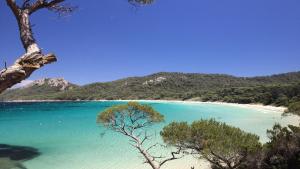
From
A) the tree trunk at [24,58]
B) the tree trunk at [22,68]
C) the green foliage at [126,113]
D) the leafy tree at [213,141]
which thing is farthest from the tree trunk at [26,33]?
the green foliage at [126,113]

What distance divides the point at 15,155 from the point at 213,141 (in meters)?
17.1

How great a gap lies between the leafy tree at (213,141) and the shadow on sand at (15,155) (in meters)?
11.7

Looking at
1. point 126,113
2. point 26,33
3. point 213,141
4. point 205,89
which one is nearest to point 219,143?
point 213,141

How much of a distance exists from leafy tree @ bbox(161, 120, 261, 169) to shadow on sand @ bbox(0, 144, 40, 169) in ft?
38.4

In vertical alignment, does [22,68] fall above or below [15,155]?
above

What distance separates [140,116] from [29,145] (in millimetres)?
18562

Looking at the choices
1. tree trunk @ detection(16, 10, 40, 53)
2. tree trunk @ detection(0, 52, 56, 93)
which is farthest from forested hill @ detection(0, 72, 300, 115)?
tree trunk @ detection(0, 52, 56, 93)

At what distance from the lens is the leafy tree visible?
38.4 ft

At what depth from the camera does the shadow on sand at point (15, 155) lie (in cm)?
1991

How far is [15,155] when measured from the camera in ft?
76.9

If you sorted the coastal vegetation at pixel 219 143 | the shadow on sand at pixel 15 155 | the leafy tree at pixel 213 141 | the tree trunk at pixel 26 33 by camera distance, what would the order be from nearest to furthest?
the tree trunk at pixel 26 33
the leafy tree at pixel 213 141
the coastal vegetation at pixel 219 143
the shadow on sand at pixel 15 155

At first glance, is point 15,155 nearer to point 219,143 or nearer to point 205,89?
point 219,143

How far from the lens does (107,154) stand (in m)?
23.3

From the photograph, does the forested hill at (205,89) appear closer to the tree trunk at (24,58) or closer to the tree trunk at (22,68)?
the tree trunk at (24,58)
